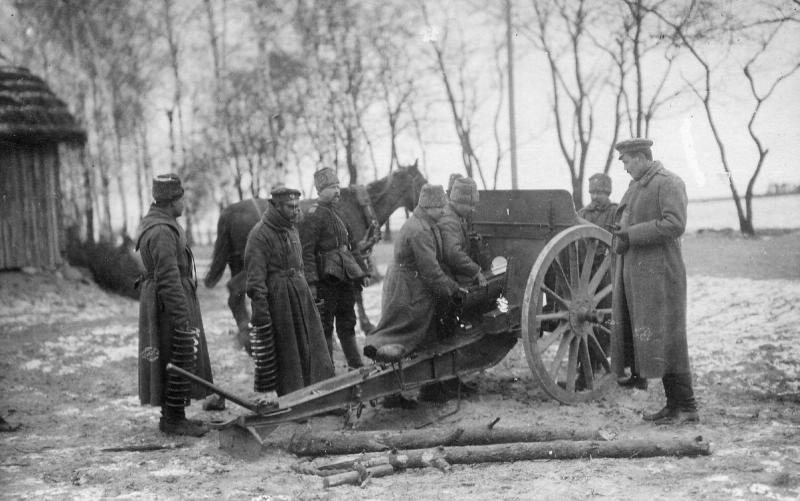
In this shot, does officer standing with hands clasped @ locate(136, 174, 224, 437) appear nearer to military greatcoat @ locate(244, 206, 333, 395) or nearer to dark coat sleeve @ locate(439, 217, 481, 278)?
military greatcoat @ locate(244, 206, 333, 395)

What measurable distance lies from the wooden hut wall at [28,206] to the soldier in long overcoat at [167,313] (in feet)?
26.7

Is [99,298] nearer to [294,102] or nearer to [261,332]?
[261,332]

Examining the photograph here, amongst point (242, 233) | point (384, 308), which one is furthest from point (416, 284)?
point (242, 233)

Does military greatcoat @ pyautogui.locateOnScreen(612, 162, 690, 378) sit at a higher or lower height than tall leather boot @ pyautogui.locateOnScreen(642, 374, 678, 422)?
higher

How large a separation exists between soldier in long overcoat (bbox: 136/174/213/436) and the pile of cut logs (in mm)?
1072

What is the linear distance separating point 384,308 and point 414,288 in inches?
11.8

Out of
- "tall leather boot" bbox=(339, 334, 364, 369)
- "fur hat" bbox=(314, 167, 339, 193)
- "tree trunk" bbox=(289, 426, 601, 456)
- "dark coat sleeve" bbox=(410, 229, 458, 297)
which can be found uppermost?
"fur hat" bbox=(314, 167, 339, 193)

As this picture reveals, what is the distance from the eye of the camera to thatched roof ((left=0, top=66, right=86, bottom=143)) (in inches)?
460

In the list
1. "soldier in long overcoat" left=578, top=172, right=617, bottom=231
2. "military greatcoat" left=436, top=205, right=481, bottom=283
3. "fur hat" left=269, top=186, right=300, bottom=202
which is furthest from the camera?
"soldier in long overcoat" left=578, top=172, right=617, bottom=231

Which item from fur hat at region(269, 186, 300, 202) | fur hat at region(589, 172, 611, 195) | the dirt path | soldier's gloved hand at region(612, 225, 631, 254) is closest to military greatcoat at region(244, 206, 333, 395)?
fur hat at region(269, 186, 300, 202)

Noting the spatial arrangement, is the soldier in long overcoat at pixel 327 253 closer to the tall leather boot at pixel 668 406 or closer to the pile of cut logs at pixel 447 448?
the pile of cut logs at pixel 447 448

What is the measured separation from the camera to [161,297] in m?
5.38

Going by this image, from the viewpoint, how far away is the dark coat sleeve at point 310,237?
6738 millimetres

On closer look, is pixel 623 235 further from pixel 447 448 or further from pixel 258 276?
pixel 258 276
